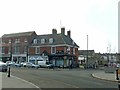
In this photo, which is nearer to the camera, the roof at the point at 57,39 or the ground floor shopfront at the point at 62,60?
the ground floor shopfront at the point at 62,60

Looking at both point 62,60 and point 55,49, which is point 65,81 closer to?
point 62,60

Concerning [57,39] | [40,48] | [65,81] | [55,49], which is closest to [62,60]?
[55,49]

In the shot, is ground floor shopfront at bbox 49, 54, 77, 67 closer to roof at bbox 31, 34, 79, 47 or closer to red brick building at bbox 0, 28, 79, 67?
red brick building at bbox 0, 28, 79, 67

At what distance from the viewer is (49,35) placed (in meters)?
78.5

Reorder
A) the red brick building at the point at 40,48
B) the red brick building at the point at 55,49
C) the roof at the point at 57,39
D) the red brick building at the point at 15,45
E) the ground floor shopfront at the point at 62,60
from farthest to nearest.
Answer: the red brick building at the point at 15,45 < the roof at the point at 57,39 < the red brick building at the point at 40,48 < the red brick building at the point at 55,49 < the ground floor shopfront at the point at 62,60

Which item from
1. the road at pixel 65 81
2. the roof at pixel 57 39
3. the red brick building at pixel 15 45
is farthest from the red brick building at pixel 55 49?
the road at pixel 65 81

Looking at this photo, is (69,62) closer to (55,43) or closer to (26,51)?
(55,43)

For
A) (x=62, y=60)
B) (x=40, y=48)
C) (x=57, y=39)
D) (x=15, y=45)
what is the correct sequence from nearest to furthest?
1. (x=62, y=60)
2. (x=57, y=39)
3. (x=40, y=48)
4. (x=15, y=45)

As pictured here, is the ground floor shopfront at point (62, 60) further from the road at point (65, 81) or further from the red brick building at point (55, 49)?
the road at point (65, 81)

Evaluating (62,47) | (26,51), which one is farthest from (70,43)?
(26,51)

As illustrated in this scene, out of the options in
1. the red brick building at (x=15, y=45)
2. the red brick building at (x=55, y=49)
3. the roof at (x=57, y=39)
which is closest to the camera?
the red brick building at (x=55, y=49)

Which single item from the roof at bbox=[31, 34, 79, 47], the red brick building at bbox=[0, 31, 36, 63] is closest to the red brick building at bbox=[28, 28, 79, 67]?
the roof at bbox=[31, 34, 79, 47]

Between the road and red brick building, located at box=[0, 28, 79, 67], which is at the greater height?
red brick building, located at box=[0, 28, 79, 67]

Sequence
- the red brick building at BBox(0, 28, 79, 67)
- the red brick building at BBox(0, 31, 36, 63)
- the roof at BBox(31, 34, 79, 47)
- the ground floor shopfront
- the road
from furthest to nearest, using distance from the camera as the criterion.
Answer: the red brick building at BBox(0, 31, 36, 63) → the roof at BBox(31, 34, 79, 47) → the red brick building at BBox(0, 28, 79, 67) → the ground floor shopfront → the road
